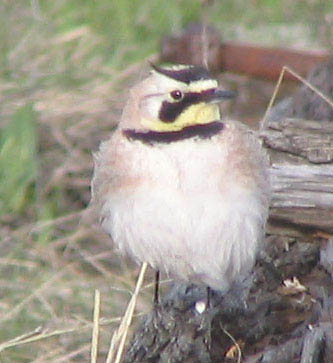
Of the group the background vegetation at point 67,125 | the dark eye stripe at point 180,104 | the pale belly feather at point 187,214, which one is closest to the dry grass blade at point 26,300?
the background vegetation at point 67,125

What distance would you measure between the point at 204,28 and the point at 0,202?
1.94 meters

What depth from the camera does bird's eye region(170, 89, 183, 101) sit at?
4.43m

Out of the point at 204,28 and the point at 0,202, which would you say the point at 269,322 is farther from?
the point at 204,28

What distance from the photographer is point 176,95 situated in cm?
444

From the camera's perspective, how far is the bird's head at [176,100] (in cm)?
438

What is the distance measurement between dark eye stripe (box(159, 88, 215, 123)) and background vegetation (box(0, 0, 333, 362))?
1302mm

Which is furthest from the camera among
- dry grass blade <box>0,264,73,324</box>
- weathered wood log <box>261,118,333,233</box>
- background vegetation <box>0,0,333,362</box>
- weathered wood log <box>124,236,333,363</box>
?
background vegetation <box>0,0,333,362</box>

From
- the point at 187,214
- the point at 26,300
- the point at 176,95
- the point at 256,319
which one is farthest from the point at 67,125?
the point at 187,214

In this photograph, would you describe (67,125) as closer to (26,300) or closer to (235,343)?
(26,300)

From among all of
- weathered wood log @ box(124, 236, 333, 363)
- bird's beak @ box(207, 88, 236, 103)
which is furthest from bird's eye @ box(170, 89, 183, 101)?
weathered wood log @ box(124, 236, 333, 363)

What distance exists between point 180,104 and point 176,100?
2cm

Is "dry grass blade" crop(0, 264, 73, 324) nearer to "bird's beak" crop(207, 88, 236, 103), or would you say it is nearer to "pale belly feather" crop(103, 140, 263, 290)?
"pale belly feather" crop(103, 140, 263, 290)

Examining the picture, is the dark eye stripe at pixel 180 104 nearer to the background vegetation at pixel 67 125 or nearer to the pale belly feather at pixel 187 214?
the pale belly feather at pixel 187 214

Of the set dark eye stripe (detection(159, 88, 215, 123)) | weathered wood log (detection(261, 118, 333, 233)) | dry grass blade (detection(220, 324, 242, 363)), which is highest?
dark eye stripe (detection(159, 88, 215, 123))
